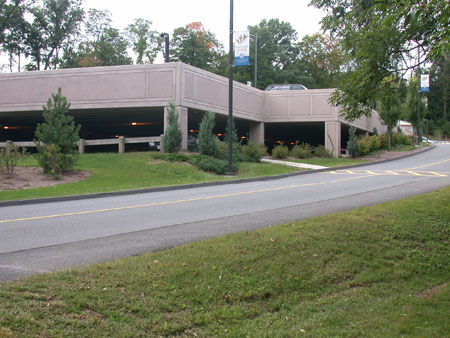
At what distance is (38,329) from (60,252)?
3.10 meters

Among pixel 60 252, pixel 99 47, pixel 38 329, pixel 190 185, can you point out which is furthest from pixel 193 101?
pixel 99 47

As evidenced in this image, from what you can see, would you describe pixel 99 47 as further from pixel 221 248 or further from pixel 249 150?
pixel 221 248

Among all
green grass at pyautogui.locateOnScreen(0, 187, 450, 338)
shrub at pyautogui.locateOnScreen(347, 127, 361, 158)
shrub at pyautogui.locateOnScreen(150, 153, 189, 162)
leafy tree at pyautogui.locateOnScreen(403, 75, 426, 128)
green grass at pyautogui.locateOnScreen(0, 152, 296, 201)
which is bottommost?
green grass at pyautogui.locateOnScreen(0, 187, 450, 338)

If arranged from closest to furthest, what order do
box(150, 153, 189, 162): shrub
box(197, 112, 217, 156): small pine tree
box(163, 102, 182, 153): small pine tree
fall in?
box(150, 153, 189, 162): shrub < box(163, 102, 182, 153): small pine tree < box(197, 112, 217, 156): small pine tree

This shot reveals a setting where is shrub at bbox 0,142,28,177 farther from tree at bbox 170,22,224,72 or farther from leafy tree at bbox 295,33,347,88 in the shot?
leafy tree at bbox 295,33,347,88

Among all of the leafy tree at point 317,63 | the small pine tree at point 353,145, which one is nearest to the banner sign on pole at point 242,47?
the small pine tree at point 353,145

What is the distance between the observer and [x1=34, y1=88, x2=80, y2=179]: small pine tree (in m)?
17.4

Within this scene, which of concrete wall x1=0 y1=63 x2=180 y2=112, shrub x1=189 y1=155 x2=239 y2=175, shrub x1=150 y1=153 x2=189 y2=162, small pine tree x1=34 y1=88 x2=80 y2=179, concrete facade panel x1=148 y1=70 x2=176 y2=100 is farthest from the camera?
concrete wall x1=0 y1=63 x2=180 y2=112

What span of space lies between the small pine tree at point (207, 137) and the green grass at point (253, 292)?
17370 millimetres

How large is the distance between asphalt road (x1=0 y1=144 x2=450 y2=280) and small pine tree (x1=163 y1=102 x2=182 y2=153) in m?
9.26

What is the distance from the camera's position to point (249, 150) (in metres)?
Result: 26.8

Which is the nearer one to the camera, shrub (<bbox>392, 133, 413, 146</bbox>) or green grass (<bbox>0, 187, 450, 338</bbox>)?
green grass (<bbox>0, 187, 450, 338</bbox>)

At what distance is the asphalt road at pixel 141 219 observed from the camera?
6516mm

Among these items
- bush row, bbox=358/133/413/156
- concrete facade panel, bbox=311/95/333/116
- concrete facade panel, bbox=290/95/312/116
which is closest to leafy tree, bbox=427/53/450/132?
bush row, bbox=358/133/413/156
